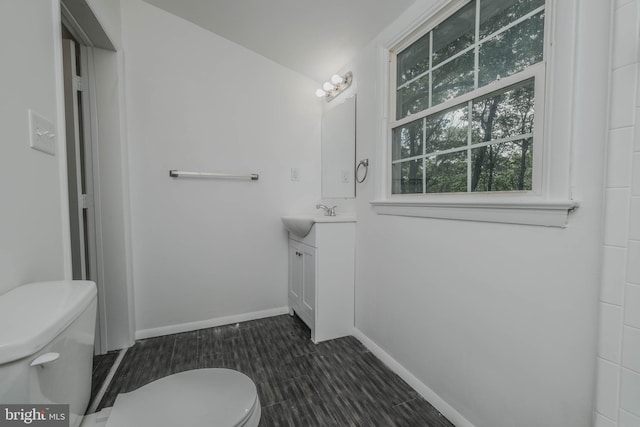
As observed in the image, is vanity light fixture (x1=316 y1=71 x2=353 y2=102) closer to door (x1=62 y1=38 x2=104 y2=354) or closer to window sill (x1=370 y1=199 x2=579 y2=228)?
window sill (x1=370 y1=199 x2=579 y2=228)

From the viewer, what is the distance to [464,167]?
50.0 inches

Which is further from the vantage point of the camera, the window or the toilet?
the window

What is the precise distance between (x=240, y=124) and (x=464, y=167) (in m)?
1.68

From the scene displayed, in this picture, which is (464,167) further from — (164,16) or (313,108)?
(164,16)

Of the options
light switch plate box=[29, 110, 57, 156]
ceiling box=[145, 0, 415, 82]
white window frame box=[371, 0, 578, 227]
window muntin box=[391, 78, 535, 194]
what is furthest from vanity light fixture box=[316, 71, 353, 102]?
light switch plate box=[29, 110, 57, 156]

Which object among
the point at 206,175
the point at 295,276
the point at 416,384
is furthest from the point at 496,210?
the point at 206,175

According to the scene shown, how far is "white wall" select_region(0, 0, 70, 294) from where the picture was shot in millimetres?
745

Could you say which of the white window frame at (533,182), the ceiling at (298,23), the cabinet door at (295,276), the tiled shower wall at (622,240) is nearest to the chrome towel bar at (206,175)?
the cabinet door at (295,276)

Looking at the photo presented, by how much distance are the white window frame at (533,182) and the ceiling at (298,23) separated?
276 mm

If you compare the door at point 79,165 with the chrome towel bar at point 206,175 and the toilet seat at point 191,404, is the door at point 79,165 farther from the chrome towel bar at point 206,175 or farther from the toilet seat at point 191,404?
the toilet seat at point 191,404

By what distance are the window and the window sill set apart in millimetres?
113

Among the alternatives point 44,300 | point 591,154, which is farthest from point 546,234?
point 44,300

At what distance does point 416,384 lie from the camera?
1.45 m

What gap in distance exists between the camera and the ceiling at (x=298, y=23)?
1.62 m
